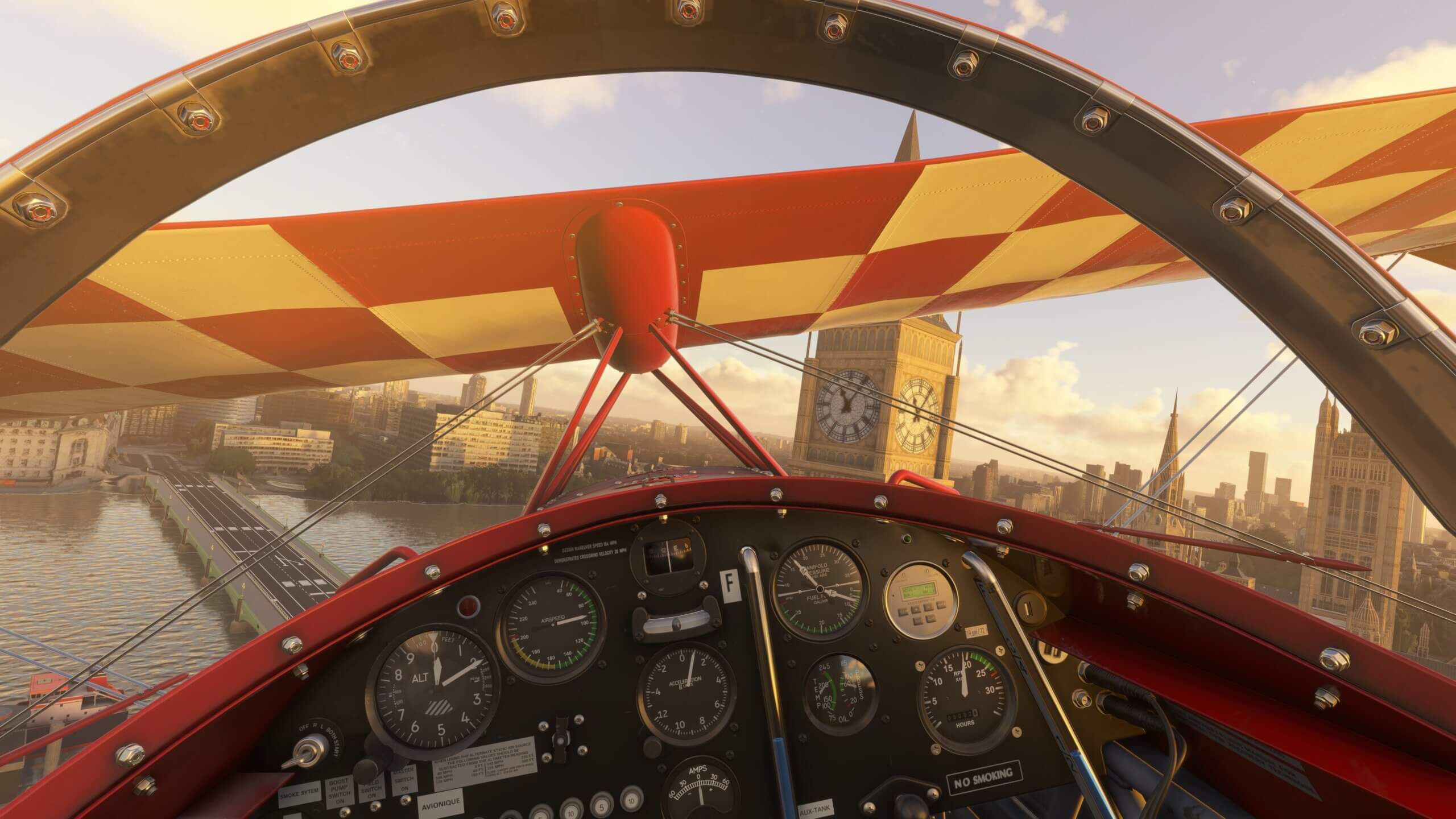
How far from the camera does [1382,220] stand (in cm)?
379

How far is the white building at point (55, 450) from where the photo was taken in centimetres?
553

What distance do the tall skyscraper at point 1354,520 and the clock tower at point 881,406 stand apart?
16376 millimetres

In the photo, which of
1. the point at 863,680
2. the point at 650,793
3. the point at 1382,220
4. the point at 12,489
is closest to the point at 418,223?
Result: the point at 650,793

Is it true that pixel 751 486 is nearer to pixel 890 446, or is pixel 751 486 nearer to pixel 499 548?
pixel 499 548

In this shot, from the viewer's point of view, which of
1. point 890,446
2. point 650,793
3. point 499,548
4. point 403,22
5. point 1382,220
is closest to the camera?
point 403,22

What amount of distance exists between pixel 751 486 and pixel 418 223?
1557mm

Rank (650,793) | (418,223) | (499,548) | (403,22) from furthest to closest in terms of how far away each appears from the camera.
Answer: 1. (418,223)
2. (650,793)
3. (499,548)
4. (403,22)

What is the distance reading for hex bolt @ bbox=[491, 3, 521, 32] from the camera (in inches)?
33.4

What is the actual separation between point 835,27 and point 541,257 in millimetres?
1804

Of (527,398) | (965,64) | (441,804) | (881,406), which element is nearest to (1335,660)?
(965,64)

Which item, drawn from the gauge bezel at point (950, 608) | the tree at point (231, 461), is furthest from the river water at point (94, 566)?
the gauge bezel at point (950, 608)

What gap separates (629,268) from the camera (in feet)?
7.38

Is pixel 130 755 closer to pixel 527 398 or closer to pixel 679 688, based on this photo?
pixel 679 688

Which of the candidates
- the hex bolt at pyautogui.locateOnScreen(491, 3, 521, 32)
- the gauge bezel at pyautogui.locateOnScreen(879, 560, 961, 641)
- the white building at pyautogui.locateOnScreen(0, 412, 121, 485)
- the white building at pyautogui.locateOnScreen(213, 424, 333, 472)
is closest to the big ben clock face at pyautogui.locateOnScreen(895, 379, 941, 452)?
the white building at pyautogui.locateOnScreen(213, 424, 333, 472)
